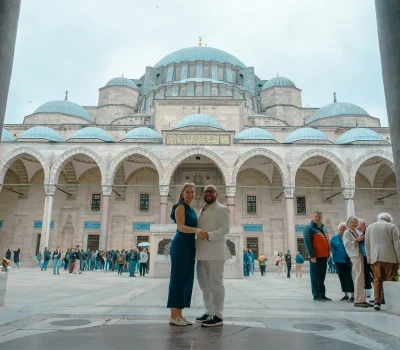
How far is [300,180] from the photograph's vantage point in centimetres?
2298

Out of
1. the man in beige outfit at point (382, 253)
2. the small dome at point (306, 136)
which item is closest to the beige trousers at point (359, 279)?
the man in beige outfit at point (382, 253)

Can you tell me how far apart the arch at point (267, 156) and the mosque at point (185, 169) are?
2.1 inches

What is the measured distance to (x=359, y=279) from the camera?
4.72 m

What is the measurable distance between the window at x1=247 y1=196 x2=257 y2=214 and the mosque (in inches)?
3.0

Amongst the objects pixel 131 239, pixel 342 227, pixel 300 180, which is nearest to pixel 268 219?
pixel 300 180

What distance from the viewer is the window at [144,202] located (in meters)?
22.4

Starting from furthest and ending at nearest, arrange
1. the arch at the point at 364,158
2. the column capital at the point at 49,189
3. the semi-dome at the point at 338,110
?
the semi-dome at the point at 338,110 → the arch at the point at 364,158 → the column capital at the point at 49,189

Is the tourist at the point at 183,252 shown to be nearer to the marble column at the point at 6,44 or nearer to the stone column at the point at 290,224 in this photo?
the marble column at the point at 6,44

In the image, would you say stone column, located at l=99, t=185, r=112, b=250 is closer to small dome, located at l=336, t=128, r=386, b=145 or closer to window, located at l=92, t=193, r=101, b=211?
window, located at l=92, t=193, r=101, b=211

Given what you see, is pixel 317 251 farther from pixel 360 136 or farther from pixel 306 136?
pixel 360 136

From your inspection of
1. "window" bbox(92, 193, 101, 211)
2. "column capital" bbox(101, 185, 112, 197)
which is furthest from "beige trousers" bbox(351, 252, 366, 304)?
"window" bbox(92, 193, 101, 211)

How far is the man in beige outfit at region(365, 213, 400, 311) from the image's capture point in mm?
4281

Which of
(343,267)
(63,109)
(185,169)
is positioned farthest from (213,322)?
(63,109)

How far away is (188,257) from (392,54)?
215cm
